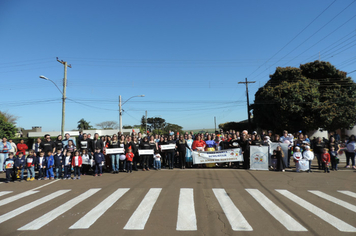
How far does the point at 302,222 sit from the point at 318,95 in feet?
82.9

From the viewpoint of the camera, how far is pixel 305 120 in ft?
86.5

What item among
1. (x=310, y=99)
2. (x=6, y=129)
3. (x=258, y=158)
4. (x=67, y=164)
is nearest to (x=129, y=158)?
(x=67, y=164)

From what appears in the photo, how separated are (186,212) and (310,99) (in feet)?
82.6

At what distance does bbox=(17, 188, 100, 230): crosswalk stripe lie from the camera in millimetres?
5004

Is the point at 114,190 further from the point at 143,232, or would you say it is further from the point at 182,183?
the point at 143,232

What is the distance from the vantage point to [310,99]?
85.4 ft

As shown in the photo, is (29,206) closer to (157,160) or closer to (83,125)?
(157,160)

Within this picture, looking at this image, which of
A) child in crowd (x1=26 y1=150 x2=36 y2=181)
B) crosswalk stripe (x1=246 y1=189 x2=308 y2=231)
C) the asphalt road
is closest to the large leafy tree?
the asphalt road

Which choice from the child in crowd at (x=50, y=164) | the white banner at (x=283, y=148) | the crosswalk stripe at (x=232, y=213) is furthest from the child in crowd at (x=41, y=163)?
the white banner at (x=283, y=148)

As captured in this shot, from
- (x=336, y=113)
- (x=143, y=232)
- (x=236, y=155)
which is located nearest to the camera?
(x=143, y=232)

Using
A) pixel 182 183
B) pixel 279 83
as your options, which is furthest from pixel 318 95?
pixel 182 183

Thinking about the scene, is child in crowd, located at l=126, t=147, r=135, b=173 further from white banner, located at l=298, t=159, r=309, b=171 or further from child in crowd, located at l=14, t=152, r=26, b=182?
white banner, located at l=298, t=159, r=309, b=171

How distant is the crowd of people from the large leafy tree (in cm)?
1436

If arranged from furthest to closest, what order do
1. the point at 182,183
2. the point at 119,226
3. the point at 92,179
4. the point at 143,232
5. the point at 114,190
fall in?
the point at 92,179
the point at 182,183
the point at 114,190
the point at 119,226
the point at 143,232
